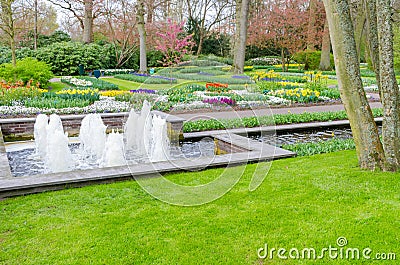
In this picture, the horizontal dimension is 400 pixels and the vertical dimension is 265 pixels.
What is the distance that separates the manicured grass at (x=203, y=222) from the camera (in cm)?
325

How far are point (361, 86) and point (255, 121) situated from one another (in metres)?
4.08

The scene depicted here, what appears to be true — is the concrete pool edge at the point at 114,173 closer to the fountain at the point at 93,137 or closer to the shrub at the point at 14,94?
the fountain at the point at 93,137

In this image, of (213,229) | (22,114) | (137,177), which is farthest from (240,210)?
(22,114)

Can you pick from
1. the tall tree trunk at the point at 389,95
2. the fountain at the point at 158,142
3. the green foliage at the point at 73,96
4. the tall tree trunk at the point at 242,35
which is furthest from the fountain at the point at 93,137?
the tall tree trunk at the point at 242,35

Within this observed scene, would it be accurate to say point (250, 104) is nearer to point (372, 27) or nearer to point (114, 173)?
point (372, 27)

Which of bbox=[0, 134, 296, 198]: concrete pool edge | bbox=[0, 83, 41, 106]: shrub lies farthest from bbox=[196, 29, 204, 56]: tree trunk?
bbox=[0, 134, 296, 198]: concrete pool edge

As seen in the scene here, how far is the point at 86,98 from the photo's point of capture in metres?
11.9

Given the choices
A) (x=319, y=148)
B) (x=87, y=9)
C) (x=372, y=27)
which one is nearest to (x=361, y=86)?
(x=372, y=27)

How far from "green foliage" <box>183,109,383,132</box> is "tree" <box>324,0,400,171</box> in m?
1.23

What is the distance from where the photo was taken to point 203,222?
151 inches

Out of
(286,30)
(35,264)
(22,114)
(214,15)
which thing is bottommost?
(35,264)

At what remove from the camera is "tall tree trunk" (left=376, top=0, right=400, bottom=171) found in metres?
4.97

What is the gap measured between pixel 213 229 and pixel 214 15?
117 ft

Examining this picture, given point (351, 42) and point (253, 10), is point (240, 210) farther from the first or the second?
point (253, 10)
